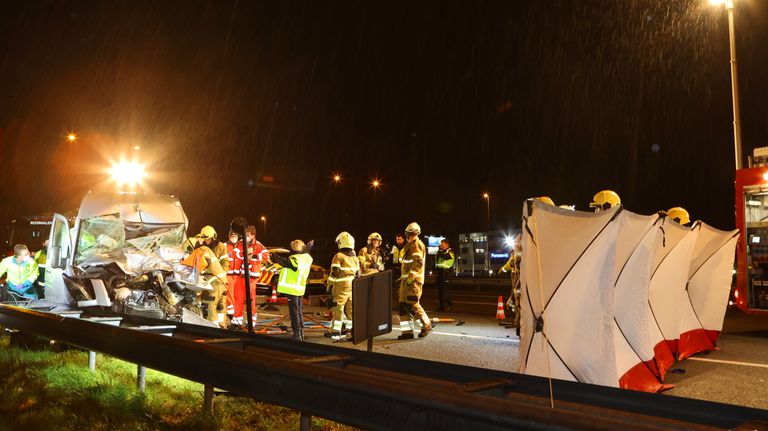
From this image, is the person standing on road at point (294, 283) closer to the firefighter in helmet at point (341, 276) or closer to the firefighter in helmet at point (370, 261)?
the firefighter in helmet at point (341, 276)

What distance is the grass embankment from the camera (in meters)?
5.03

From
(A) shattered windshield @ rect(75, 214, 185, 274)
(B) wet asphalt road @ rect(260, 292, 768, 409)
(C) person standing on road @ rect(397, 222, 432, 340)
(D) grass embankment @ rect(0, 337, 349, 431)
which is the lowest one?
(B) wet asphalt road @ rect(260, 292, 768, 409)

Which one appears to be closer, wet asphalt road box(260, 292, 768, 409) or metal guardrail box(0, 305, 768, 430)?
metal guardrail box(0, 305, 768, 430)

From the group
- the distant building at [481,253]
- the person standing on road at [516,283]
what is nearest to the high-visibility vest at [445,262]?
the person standing on road at [516,283]

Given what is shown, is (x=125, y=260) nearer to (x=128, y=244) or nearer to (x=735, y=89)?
(x=128, y=244)

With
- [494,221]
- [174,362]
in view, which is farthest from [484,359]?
[494,221]

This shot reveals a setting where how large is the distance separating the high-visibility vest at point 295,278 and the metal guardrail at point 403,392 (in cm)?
555

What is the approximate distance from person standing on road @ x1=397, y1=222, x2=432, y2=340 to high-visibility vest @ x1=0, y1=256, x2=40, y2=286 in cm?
714

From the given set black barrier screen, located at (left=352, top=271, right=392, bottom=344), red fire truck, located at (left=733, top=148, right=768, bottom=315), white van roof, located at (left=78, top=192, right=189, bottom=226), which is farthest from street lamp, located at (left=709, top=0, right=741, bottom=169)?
white van roof, located at (left=78, top=192, right=189, bottom=226)

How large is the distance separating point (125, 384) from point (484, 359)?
4.88 metres

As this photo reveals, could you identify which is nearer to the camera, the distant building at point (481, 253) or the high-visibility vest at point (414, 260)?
the high-visibility vest at point (414, 260)

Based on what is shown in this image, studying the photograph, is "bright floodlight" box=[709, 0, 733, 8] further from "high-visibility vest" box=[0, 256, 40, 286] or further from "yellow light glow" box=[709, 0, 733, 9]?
"high-visibility vest" box=[0, 256, 40, 286]

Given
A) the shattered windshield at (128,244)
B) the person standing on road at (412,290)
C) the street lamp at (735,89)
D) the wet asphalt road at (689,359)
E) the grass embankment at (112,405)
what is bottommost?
the wet asphalt road at (689,359)

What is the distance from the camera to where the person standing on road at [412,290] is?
1135 centimetres
